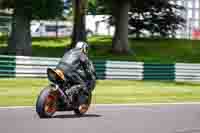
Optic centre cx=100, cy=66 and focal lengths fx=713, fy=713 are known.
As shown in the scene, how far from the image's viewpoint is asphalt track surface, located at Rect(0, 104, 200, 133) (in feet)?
39.3

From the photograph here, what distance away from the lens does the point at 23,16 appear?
37844 millimetres

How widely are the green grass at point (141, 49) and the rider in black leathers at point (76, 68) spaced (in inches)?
1019

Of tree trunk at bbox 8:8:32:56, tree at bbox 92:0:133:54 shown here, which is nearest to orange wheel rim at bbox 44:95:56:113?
tree trunk at bbox 8:8:32:56

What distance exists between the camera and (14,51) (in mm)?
38250

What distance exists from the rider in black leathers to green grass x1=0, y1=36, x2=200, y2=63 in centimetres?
2588

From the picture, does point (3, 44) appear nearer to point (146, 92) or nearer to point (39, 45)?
point (39, 45)

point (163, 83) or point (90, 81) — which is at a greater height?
point (90, 81)

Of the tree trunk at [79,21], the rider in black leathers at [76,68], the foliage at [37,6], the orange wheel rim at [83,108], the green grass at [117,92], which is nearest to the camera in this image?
the rider in black leathers at [76,68]

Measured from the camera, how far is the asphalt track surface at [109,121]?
12.0 metres

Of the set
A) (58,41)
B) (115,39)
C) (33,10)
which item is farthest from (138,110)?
(58,41)

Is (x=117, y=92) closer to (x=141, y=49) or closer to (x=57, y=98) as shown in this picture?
(x=57, y=98)

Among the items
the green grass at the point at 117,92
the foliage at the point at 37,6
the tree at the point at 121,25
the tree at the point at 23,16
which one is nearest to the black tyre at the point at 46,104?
the green grass at the point at 117,92

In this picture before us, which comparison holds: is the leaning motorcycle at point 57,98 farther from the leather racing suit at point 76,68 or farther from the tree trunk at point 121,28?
the tree trunk at point 121,28

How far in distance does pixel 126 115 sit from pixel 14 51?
2395cm
